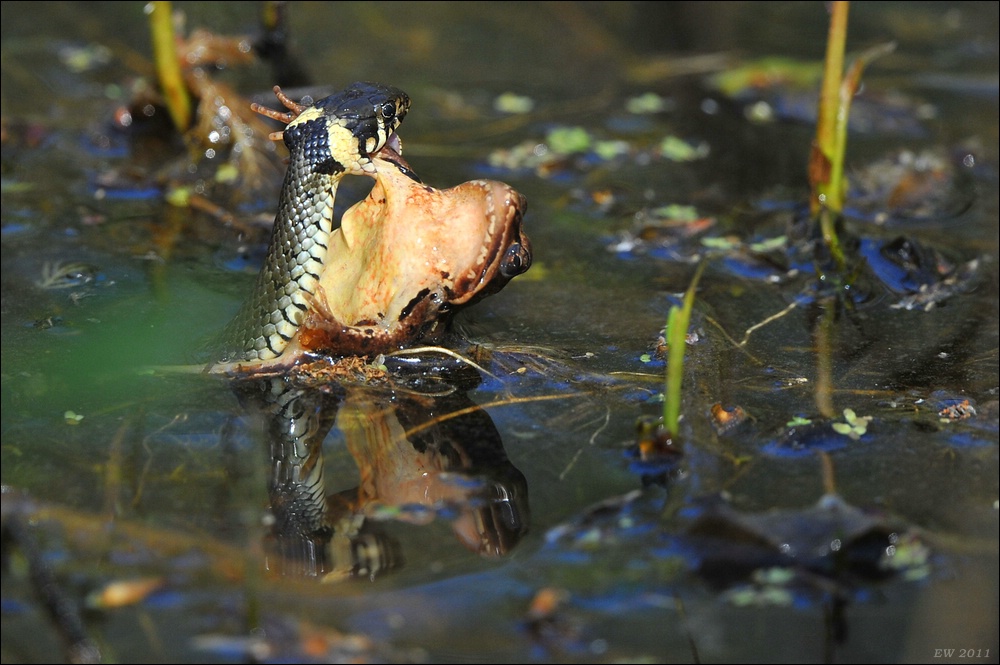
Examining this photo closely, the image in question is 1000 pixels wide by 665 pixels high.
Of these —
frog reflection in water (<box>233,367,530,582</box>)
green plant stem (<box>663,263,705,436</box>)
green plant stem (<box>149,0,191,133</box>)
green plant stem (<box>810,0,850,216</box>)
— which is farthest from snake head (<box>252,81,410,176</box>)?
green plant stem (<box>149,0,191,133</box>)

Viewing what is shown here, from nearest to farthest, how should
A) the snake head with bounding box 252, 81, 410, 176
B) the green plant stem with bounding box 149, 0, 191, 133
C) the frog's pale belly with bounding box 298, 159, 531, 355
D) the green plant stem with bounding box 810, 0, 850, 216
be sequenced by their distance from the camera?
1. the frog's pale belly with bounding box 298, 159, 531, 355
2. the snake head with bounding box 252, 81, 410, 176
3. the green plant stem with bounding box 810, 0, 850, 216
4. the green plant stem with bounding box 149, 0, 191, 133

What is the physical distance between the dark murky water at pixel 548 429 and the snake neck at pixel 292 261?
16 cm


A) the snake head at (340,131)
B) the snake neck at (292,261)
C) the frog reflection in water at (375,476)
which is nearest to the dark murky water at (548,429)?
the frog reflection in water at (375,476)

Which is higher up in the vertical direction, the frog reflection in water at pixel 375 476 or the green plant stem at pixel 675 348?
the green plant stem at pixel 675 348

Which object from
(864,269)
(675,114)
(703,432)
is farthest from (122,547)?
(675,114)

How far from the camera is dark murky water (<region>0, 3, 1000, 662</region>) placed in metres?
2.59

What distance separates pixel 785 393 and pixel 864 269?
123cm

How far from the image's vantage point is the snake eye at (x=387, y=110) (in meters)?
A: 3.53

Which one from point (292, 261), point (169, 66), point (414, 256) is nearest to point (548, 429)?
point (414, 256)

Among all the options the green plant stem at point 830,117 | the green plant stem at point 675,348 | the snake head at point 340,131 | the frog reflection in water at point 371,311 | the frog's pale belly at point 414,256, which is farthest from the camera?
the green plant stem at point 830,117

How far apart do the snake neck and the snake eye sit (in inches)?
9.7

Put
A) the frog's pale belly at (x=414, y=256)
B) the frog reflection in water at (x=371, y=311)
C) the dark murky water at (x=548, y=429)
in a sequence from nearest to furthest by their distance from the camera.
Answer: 1. the dark murky water at (x=548, y=429)
2. the frog reflection in water at (x=371, y=311)
3. the frog's pale belly at (x=414, y=256)

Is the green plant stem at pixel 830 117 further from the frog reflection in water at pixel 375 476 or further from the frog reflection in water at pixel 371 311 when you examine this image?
the frog reflection in water at pixel 375 476

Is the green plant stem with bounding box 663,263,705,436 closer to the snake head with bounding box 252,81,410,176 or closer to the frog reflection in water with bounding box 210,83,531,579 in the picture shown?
the frog reflection in water with bounding box 210,83,531,579
